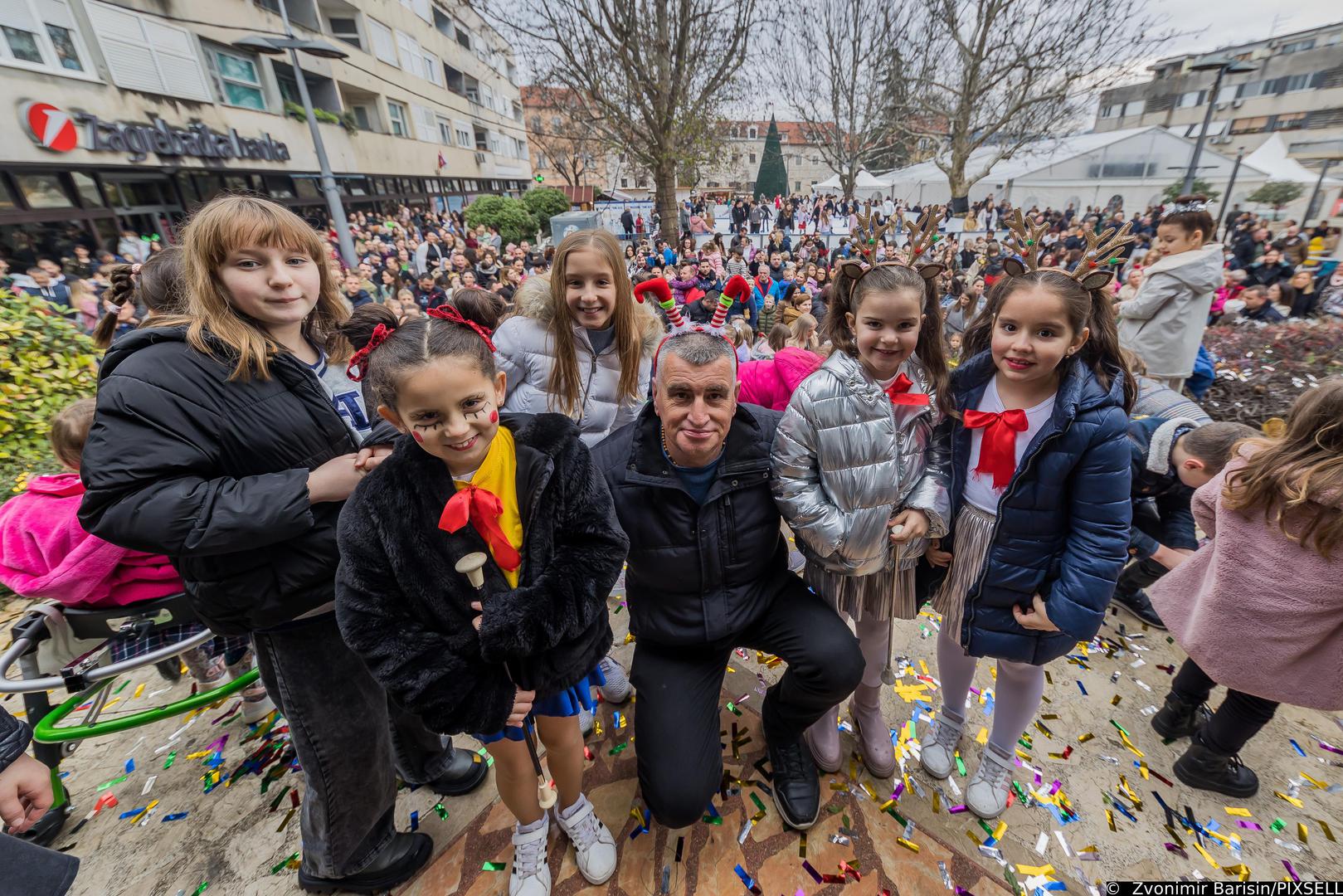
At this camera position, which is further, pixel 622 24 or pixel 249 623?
pixel 622 24

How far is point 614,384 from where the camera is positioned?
3016 mm

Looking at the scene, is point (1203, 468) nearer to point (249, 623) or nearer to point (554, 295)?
point (554, 295)

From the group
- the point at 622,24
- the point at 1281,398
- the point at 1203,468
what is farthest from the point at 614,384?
the point at 622,24

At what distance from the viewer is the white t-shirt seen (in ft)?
6.46

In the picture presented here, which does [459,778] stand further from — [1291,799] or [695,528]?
[1291,799]

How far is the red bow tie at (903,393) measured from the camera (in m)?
2.04

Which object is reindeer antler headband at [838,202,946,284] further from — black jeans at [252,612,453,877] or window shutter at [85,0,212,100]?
window shutter at [85,0,212,100]

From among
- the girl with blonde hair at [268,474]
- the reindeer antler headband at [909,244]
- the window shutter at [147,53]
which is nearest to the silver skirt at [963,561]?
the reindeer antler headband at [909,244]

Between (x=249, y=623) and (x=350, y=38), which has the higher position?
(x=350, y=38)

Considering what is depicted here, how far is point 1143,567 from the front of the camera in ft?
11.3

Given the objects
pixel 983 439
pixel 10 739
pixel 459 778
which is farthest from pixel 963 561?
pixel 10 739

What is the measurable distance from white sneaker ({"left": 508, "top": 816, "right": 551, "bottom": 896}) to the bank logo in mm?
15373

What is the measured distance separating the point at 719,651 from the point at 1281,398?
5.99 m

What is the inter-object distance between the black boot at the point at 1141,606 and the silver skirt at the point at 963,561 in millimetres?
2024
